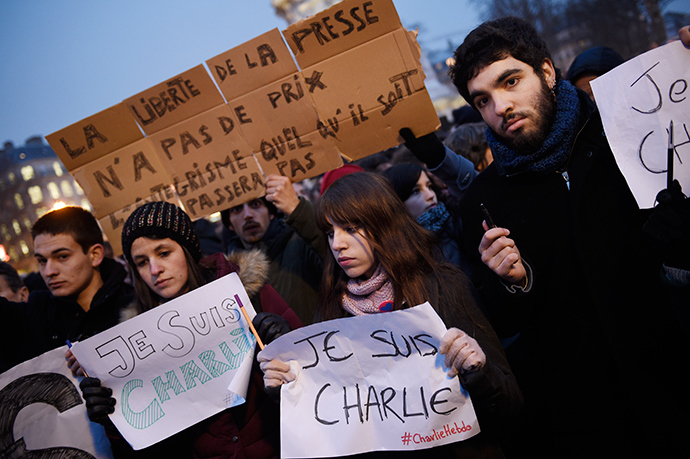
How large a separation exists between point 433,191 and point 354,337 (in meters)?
1.84

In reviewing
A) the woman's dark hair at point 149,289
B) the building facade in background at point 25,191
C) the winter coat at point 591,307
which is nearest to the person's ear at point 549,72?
the winter coat at point 591,307

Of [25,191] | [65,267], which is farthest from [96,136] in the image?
[25,191]

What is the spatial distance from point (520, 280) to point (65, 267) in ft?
9.09

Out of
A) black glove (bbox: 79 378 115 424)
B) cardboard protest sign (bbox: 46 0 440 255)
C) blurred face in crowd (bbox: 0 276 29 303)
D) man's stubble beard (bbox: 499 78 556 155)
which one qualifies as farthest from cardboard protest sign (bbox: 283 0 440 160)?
blurred face in crowd (bbox: 0 276 29 303)

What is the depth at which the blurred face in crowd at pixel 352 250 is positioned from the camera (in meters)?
2.21

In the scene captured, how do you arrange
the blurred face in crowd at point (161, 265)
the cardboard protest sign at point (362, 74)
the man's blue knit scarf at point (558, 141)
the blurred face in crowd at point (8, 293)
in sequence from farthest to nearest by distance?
the blurred face in crowd at point (8, 293), the cardboard protest sign at point (362, 74), the blurred face in crowd at point (161, 265), the man's blue knit scarf at point (558, 141)

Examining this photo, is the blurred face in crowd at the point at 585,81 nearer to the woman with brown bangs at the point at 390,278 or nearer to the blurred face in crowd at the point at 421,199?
the blurred face in crowd at the point at 421,199

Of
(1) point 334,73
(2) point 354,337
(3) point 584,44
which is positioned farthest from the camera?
(3) point 584,44

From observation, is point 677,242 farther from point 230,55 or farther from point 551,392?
point 230,55

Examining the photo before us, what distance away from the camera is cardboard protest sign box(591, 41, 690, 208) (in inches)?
70.1

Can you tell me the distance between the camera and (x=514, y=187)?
2.25 metres

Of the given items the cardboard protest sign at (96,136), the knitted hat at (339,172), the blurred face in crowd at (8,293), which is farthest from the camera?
the blurred face in crowd at (8,293)

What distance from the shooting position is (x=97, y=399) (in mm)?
2238

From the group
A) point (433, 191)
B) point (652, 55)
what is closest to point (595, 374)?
point (652, 55)
